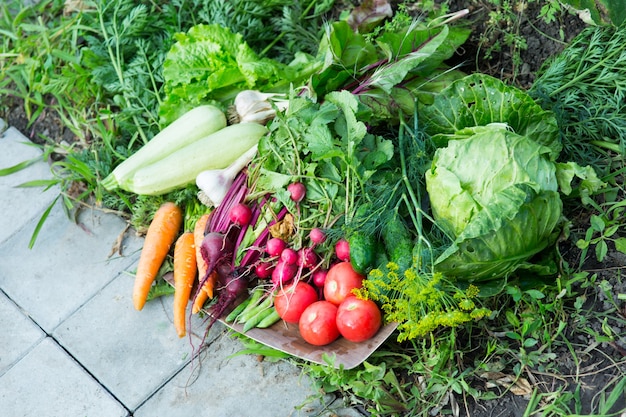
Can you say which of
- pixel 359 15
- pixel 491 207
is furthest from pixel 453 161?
pixel 359 15

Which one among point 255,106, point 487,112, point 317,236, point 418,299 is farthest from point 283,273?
point 487,112

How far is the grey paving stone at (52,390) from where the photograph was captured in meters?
2.81

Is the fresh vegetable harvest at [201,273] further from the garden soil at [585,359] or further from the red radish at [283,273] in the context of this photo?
the garden soil at [585,359]

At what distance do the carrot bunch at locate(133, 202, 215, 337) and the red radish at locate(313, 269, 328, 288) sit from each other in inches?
18.2

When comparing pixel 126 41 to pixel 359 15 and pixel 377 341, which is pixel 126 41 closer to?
pixel 359 15

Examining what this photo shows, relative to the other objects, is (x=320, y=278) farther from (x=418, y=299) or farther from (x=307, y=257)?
(x=418, y=299)

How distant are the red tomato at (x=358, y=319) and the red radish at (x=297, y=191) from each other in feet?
1.65

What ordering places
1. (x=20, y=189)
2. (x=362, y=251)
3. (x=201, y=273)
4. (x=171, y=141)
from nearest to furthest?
(x=362, y=251) < (x=201, y=273) < (x=171, y=141) < (x=20, y=189)

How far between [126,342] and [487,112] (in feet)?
6.17

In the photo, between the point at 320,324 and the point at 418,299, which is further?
the point at 320,324

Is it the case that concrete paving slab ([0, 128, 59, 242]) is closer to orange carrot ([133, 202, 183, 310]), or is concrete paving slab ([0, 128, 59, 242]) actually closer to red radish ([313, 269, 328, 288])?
orange carrot ([133, 202, 183, 310])

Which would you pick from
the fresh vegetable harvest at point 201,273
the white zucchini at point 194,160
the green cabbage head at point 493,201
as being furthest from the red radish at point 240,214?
the green cabbage head at point 493,201

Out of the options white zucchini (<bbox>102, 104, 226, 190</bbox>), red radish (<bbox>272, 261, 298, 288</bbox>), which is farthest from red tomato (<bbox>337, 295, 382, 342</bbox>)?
white zucchini (<bbox>102, 104, 226, 190</bbox>)

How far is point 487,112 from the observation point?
107 inches
